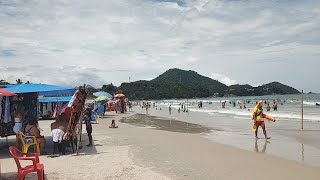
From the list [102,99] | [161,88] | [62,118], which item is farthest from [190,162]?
A: [161,88]

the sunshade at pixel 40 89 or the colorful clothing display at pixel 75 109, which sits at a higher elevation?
the sunshade at pixel 40 89

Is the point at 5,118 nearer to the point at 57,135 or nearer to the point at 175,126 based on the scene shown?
the point at 57,135

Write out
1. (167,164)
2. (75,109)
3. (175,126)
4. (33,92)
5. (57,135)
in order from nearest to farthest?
(167,164) → (57,135) → (75,109) → (33,92) → (175,126)

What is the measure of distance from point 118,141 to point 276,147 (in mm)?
6424

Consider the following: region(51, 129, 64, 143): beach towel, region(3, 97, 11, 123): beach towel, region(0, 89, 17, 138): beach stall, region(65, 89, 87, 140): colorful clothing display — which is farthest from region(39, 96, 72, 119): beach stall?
region(51, 129, 64, 143): beach towel

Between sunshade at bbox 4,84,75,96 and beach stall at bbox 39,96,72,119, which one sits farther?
beach stall at bbox 39,96,72,119

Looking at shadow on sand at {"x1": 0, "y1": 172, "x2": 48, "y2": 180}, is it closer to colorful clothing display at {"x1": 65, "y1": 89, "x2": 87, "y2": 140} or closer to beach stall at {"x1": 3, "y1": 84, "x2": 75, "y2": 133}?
colorful clothing display at {"x1": 65, "y1": 89, "x2": 87, "y2": 140}

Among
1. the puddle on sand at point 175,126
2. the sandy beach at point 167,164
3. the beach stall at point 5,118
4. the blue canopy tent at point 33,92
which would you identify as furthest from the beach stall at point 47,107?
the sandy beach at point 167,164

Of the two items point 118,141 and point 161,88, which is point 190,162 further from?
point 161,88

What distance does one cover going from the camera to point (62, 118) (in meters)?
12.4

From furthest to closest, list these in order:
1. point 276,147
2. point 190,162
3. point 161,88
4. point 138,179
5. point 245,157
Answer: point 161,88 < point 276,147 < point 245,157 < point 190,162 < point 138,179

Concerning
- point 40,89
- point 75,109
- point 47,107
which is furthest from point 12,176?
point 47,107

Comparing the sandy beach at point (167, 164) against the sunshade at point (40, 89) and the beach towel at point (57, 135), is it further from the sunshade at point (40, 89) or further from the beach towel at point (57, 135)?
the sunshade at point (40, 89)

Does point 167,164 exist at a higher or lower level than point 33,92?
lower
